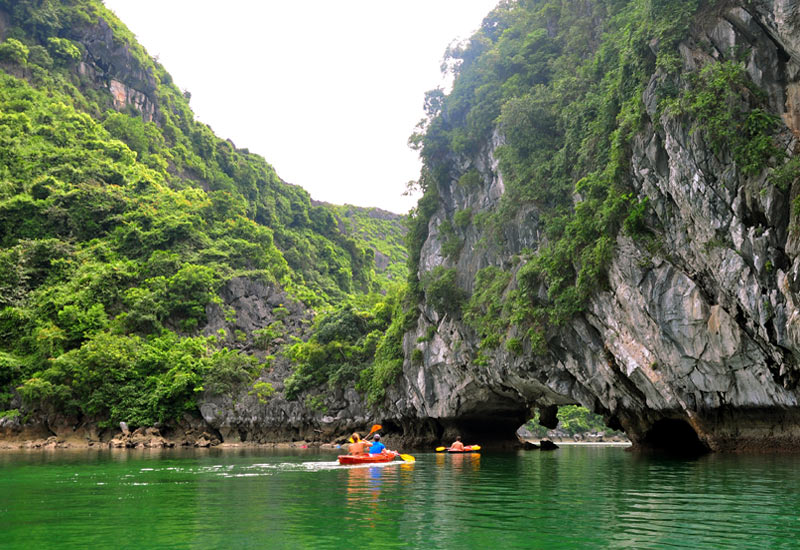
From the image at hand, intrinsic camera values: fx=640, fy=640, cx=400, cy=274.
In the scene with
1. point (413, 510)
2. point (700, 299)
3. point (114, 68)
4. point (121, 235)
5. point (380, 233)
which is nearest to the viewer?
point (413, 510)

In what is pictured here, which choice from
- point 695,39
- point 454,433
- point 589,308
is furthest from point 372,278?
point 695,39

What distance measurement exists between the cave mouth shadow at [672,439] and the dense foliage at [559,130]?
24.2 feet

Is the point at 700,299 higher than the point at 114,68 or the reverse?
the reverse

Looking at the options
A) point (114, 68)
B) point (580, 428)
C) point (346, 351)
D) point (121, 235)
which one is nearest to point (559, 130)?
point (346, 351)

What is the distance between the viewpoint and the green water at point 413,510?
7.67 metres

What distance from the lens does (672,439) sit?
1133 inches

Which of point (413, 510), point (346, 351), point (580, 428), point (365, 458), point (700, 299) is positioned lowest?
point (580, 428)

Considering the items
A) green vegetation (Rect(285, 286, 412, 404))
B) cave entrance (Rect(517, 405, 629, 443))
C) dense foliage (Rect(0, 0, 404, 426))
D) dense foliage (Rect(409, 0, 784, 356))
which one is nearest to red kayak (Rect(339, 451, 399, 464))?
dense foliage (Rect(409, 0, 784, 356))

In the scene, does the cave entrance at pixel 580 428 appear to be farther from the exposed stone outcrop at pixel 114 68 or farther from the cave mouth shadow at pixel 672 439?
the exposed stone outcrop at pixel 114 68

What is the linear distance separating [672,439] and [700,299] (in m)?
11.8

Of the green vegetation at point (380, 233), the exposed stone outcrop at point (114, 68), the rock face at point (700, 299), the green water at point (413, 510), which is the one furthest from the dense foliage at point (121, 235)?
the green water at point (413, 510)

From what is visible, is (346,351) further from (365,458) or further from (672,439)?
(365,458)

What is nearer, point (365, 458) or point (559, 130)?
point (365, 458)

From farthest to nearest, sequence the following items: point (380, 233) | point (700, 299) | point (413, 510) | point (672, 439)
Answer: point (380, 233)
point (672, 439)
point (700, 299)
point (413, 510)
